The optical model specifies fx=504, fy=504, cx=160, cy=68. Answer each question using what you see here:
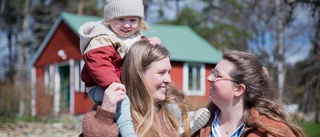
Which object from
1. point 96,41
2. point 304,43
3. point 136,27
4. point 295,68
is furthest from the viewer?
point 295,68

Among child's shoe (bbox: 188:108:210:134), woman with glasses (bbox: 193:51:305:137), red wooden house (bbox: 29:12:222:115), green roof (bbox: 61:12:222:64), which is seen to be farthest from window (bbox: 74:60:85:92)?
woman with glasses (bbox: 193:51:305:137)

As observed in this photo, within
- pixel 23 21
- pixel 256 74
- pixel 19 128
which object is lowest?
pixel 19 128

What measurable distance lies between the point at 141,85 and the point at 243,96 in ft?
2.15

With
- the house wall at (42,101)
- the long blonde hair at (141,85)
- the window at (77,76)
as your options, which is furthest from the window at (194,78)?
the long blonde hair at (141,85)

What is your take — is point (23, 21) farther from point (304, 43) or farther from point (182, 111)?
point (182, 111)

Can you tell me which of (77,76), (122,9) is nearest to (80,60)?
(77,76)

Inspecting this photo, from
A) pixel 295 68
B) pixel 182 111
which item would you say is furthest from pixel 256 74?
pixel 295 68

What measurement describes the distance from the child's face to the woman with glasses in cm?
70

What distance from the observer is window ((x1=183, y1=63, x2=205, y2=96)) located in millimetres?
21547

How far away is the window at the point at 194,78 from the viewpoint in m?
21.5

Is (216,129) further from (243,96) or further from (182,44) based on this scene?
(182,44)

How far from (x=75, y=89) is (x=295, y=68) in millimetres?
23933

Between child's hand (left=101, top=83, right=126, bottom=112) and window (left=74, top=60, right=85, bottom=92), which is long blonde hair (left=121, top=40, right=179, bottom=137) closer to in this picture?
child's hand (left=101, top=83, right=126, bottom=112)

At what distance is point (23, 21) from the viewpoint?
32.7 m
